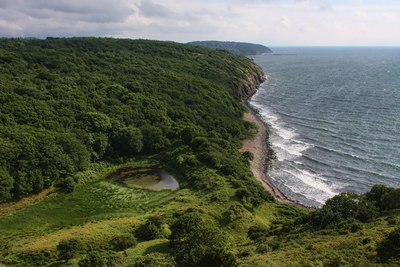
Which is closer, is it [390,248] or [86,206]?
[390,248]

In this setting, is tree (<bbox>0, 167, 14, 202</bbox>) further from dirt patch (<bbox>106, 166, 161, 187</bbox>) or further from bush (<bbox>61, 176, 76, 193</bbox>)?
dirt patch (<bbox>106, 166, 161, 187</bbox>)

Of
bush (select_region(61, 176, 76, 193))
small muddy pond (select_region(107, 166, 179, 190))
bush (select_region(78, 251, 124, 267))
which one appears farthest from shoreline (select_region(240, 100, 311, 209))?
bush (select_region(61, 176, 76, 193))

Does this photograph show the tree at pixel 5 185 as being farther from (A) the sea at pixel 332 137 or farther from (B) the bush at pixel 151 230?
(A) the sea at pixel 332 137

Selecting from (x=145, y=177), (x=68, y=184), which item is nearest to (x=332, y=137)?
(x=145, y=177)

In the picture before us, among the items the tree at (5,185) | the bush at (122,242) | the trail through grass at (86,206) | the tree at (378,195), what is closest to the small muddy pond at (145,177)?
the trail through grass at (86,206)

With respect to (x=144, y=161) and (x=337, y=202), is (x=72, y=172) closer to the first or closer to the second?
(x=144, y=161)

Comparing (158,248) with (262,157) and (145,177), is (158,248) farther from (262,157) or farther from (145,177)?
(262,157)
